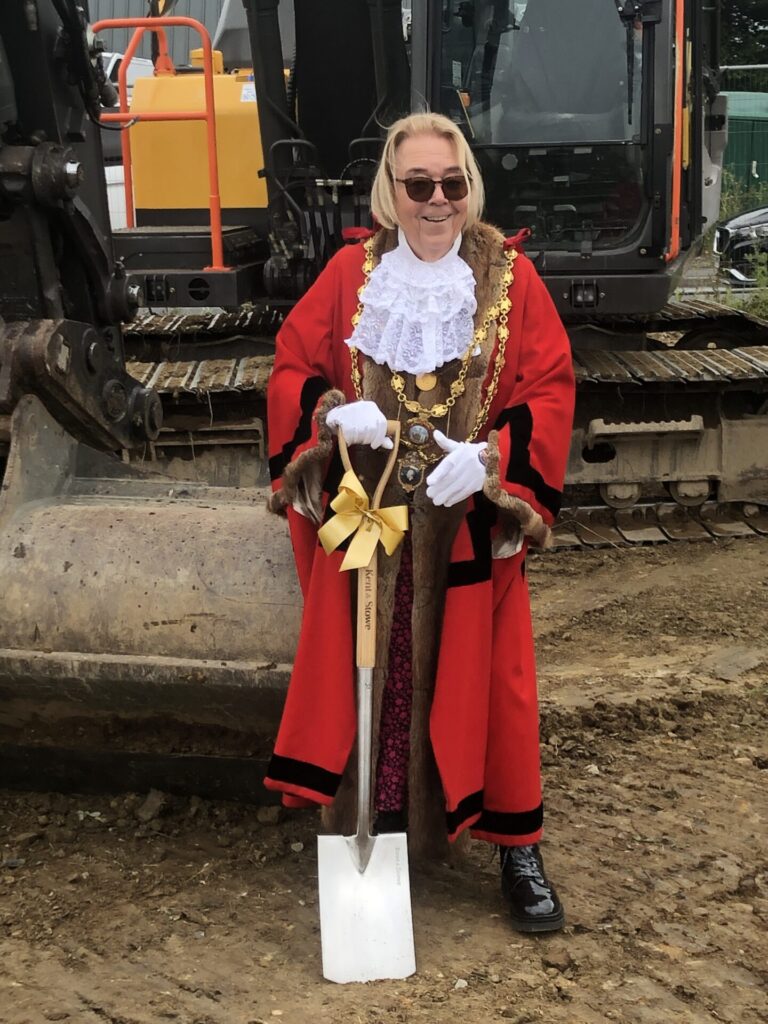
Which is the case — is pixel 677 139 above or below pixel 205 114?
below

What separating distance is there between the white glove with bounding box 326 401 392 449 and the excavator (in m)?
0.60

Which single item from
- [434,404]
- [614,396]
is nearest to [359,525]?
[434,404]

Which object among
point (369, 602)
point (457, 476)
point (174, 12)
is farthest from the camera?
point (174, 12)

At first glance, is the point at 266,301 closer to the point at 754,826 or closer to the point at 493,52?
the point at 493,52

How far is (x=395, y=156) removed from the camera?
2811mm

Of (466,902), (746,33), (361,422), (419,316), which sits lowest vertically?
(466,902)

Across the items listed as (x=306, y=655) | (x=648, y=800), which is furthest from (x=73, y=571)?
(x=648, y=800)

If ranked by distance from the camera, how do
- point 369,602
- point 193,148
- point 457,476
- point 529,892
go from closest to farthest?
1. point 457,476
2. point 369,602
3. point 529,892
4. point 193,148

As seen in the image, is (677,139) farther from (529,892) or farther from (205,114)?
(529,892)

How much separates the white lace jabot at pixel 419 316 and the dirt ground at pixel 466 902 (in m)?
1.31

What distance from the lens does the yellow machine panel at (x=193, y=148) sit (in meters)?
7.06

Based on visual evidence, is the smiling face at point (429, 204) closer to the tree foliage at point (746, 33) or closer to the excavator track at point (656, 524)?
the excavator track at point (656, 524)

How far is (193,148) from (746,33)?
58.5 ft

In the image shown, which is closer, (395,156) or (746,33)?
(395,156)
